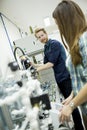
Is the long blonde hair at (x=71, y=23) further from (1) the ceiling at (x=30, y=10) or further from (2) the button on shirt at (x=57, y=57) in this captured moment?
(1) the ceiling at (x=30, y=10)

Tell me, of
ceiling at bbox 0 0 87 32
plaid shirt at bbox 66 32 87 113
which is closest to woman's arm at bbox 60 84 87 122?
plaid shirt at bbox 66 32 87 113

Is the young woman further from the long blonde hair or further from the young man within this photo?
the young man

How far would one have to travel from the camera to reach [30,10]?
19.7 feet

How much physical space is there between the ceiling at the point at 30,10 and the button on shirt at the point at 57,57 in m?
3.29

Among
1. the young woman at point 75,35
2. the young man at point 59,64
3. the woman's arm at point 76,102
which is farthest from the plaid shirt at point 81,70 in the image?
the young man at point 59,64

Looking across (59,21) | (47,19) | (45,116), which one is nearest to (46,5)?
(47,19)

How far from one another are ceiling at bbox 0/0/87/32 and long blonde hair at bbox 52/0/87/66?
15.1ft

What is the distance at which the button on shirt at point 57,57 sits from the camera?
2.74 m

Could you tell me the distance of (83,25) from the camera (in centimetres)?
137

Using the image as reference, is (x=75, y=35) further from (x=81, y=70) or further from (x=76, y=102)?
(x=76, y=102)

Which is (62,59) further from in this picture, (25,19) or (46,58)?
(25,19)

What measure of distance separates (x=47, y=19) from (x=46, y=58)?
3.31 m

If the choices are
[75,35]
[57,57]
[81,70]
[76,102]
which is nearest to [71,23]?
[75,35]

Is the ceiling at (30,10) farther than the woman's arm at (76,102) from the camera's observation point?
Yes
